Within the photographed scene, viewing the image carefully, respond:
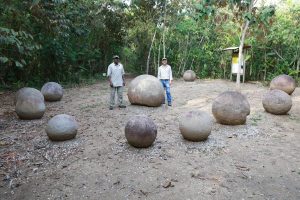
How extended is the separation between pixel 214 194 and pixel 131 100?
19.0 ft

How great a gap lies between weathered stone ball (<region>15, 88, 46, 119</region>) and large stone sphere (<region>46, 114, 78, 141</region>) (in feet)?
6.78

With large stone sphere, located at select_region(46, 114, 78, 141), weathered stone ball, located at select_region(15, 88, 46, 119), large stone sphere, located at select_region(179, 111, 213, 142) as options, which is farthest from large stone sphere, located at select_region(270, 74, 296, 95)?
weathered stone ball, located at select_region(15, 88, 46, 119)

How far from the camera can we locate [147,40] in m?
20.4

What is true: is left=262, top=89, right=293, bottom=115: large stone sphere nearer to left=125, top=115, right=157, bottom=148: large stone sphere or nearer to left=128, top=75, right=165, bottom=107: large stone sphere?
left=128, top=75, right=165, bottom=107: large stone sphere

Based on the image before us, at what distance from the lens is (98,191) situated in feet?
16.5

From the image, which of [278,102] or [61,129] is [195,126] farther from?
[278,102]

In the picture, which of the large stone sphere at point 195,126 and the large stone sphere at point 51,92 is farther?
the large stone sphere at point 51,92

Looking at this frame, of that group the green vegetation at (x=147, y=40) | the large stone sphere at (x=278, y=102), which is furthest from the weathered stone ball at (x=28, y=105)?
the large stone sphere at (x=278, y=102)

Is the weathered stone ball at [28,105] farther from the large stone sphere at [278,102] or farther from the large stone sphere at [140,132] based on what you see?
the large stone sphere at [278,102]

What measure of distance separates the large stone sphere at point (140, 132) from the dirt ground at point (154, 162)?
191 mm

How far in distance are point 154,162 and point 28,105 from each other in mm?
4586

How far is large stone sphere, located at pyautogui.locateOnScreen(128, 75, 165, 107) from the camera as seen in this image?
9758mm

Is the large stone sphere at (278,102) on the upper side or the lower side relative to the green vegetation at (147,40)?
lower

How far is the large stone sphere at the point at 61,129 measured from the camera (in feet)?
22.5
